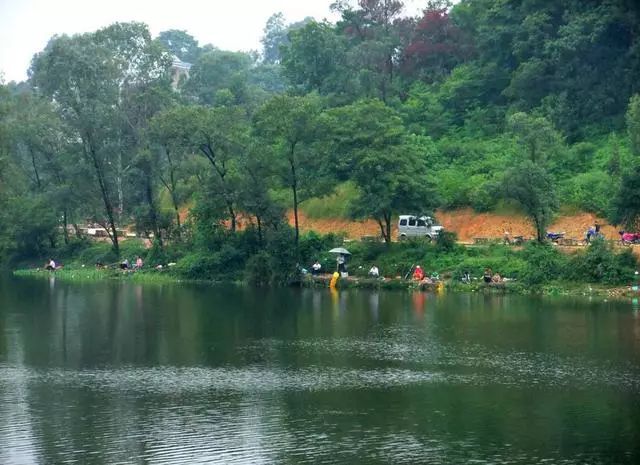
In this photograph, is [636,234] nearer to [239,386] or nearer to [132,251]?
[239,386]

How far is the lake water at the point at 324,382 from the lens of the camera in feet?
A: 85.7

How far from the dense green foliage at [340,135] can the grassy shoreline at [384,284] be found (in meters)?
1.21

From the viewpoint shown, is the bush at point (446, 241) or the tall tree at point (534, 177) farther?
the bush at point (446, 241)

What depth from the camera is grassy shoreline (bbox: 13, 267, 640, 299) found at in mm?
53562

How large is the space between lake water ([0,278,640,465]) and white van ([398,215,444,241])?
11063mm

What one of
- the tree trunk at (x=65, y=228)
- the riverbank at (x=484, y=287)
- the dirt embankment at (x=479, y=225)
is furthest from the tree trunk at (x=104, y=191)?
the riverbank at (x=484, y=287)

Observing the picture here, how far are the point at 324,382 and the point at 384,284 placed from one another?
2601 cm

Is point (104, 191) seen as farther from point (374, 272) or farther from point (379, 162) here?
point (374, 272)

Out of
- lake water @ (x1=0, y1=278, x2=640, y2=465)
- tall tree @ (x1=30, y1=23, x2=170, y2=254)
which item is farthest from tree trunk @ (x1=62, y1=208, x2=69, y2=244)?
lake water @ (x1=0, y1=278, x2=640, y2=465)

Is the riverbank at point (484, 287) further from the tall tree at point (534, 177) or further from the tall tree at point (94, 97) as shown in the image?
the tall tree at point (94, 97)

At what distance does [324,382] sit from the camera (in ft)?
112

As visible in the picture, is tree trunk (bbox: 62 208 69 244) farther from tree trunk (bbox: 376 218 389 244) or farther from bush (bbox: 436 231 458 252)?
bush (bbox: 436 231 458 252)

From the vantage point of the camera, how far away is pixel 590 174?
64.6 m

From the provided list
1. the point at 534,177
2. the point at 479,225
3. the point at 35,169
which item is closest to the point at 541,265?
the point at 534,177
